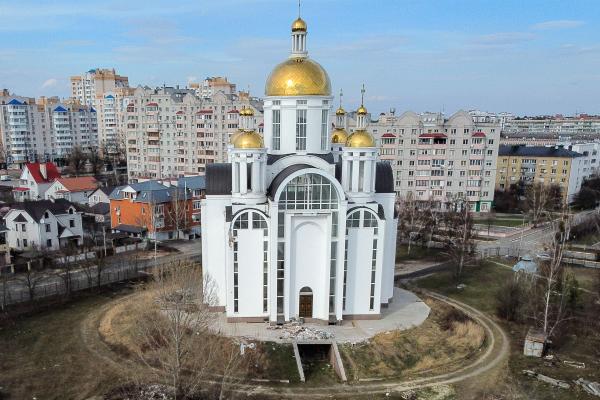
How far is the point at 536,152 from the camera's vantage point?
216 ft

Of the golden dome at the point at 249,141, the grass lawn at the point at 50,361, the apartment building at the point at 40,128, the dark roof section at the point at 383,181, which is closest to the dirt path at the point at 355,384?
the grass lawn at the point at 50,361

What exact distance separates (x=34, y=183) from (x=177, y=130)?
21683 millimetres

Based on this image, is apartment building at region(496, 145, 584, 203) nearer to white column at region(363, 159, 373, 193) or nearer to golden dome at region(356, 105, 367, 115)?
golden dome at region(356, 105, 367, 115)

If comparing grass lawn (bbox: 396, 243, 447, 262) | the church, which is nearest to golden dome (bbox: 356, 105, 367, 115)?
the church

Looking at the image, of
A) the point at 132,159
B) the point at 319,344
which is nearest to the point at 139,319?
the point at 319,344

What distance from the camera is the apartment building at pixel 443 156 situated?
56969mm

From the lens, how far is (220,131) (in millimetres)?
66875

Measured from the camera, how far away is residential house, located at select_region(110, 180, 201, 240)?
1698 inches

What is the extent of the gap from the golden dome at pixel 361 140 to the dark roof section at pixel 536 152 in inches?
1963

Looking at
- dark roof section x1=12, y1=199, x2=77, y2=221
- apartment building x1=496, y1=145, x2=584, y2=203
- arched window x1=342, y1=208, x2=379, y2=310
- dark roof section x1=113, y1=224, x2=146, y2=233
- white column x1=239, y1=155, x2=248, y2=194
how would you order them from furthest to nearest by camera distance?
apartment building x1=496, y1=145, x2=584, y2=203
dark roof section x1=113, y1=224, x2=146, y2=233
dark roof section x1=12, y1=199, x2=77, y2=221
arched window x1=342, y1=208, x2=379, y2=310
white column x1=239, y1=155, x2=248, y2=194

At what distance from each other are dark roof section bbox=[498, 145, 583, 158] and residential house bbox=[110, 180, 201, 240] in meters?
48.0

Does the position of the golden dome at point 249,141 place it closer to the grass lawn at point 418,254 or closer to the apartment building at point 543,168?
the grass lawn at point 418,254

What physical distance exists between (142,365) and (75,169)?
69.7 m

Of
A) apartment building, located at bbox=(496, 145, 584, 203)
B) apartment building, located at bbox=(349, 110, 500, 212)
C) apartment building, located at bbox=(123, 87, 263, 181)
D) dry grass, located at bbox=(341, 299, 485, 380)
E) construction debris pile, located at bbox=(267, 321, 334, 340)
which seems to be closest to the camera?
dry grass, located at bbox=(341, 299, 485, 380)
